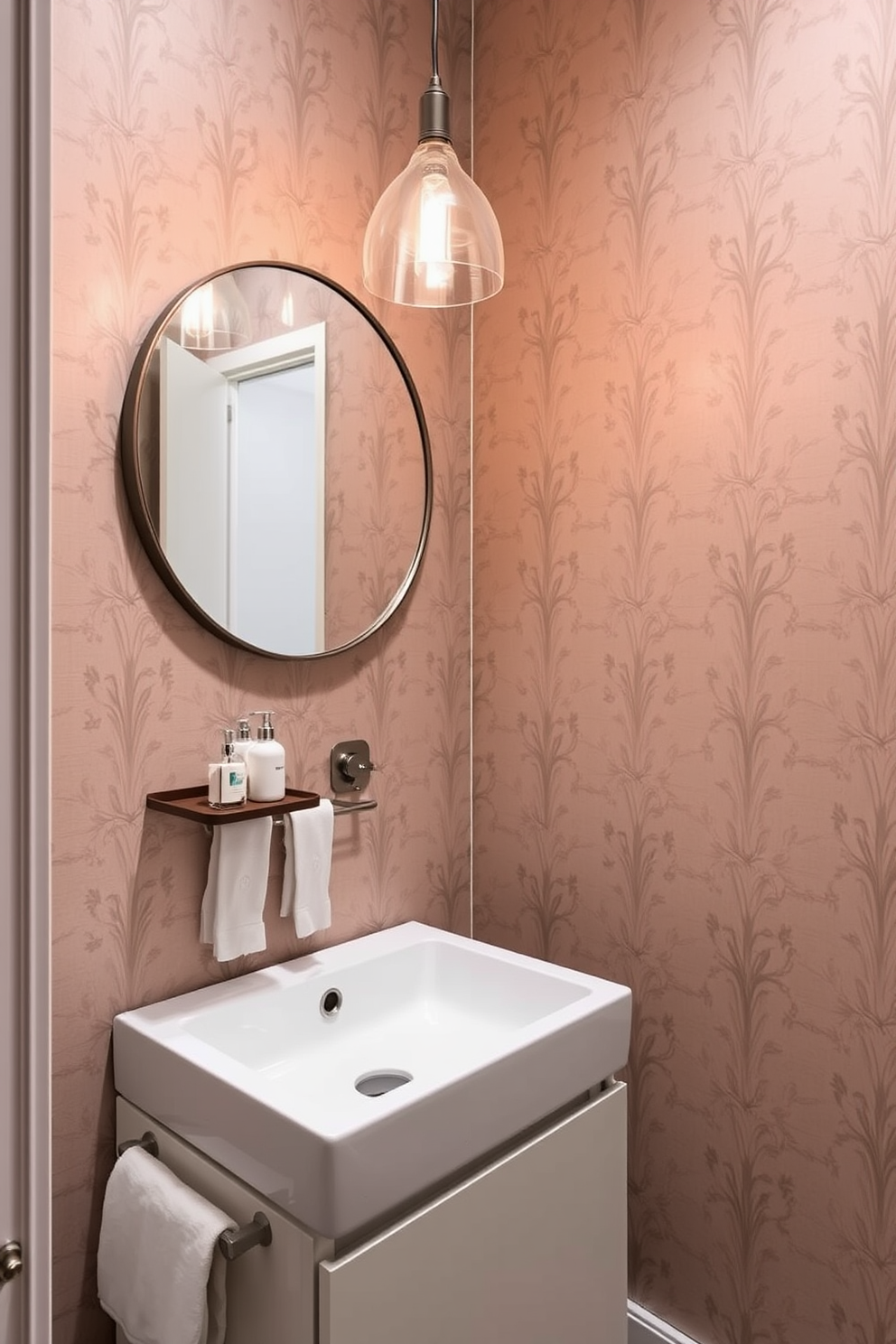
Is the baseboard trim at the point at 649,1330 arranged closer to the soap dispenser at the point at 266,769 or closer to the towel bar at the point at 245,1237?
the towel bar at the point at 245,1237

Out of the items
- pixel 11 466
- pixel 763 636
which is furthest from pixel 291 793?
pixel 11 466

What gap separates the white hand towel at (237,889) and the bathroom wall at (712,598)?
0.63m

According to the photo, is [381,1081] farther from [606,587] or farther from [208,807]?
[606,587]

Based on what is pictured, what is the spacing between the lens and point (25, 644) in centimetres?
70

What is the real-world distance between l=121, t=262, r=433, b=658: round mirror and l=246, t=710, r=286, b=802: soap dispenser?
0.56ft

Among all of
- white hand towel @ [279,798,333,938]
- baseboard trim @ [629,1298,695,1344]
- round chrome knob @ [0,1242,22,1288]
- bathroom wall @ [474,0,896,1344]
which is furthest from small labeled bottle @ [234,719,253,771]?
baseboard trim @ [629,1298,695,1344]

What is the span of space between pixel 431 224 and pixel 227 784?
2.79 ft

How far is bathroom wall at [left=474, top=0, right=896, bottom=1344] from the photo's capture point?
139cm

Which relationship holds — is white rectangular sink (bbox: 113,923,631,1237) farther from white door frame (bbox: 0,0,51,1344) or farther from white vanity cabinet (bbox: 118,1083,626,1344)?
white door frame (bbox: 0,0,51,1344)

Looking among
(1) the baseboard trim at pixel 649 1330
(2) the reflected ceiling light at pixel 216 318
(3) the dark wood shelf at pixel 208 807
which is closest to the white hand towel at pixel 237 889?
(3) the dark wood shelf at pixel 208 807

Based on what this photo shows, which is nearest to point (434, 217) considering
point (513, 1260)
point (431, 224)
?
point (431, 224)

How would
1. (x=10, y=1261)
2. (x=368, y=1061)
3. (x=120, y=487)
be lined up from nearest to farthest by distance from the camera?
(x=10, y=1261) < (x=120, y=487) < (x=368, y=1061)

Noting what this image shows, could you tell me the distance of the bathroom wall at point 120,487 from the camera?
1.30 metres

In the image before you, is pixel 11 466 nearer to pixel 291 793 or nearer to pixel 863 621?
pixel 291 793
